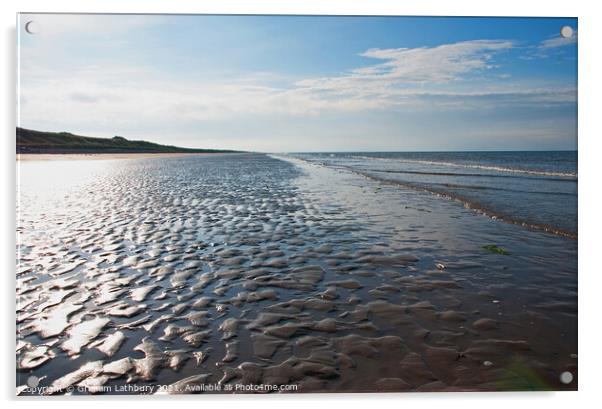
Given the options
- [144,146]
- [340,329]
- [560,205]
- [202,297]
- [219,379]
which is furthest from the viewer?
[144,146]

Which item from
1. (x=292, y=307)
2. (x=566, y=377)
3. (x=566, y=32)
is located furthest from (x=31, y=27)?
(x=566, y=377)

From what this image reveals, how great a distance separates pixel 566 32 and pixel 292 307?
5878 millimetres

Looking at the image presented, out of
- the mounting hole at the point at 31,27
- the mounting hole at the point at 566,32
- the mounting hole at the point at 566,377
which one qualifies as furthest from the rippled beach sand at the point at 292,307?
the mounting hole at the point at 566,32

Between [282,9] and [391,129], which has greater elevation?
[282,9]

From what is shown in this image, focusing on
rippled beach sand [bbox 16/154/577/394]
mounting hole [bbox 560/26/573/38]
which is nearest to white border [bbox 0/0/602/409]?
mounting hole [bbox 560/26/573/38]

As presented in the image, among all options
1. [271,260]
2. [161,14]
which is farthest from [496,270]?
[161,14]

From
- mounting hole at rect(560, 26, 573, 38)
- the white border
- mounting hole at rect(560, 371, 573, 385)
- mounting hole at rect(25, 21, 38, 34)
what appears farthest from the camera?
mounting hole at rect(560, 26, 573, 38)

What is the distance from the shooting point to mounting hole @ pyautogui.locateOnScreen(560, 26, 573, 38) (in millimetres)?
5578

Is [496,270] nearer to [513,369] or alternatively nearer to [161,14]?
[513,369]

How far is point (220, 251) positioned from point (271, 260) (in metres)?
1.23

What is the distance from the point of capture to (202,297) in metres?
5.45

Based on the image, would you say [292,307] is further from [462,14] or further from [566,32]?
[566,32]

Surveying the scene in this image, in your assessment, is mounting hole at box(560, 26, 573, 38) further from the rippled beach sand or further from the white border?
the rippled beach sand

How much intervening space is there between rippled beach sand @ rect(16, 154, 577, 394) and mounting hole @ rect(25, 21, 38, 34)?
2.81 meters
